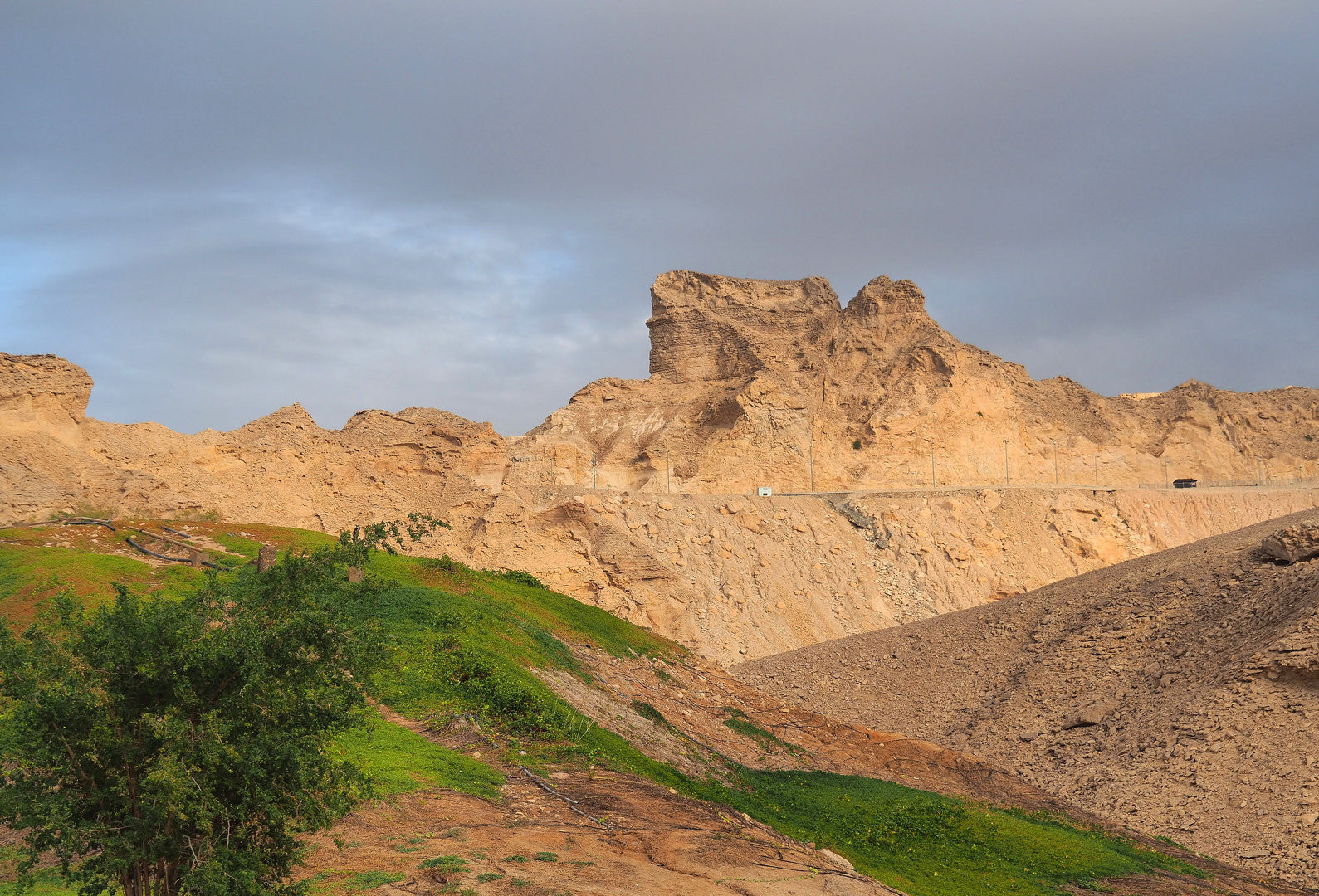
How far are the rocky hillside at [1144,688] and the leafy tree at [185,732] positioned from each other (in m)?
14.7

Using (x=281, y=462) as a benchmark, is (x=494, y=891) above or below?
below

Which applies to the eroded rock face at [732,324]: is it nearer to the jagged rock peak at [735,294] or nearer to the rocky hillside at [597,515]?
the jagged rock peak at [735,294]

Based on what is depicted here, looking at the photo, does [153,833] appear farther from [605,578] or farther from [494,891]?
[605,578]

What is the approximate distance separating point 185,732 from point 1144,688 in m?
20.7

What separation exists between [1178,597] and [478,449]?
88.4 feet

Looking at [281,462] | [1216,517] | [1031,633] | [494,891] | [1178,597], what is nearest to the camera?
[494,891]

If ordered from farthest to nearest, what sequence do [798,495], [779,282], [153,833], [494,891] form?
[779,282] < [798,495] < [494,891] < [153,833]

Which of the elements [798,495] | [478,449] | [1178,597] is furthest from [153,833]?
[798,495]

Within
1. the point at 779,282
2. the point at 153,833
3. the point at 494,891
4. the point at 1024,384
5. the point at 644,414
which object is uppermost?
the point at 779,282

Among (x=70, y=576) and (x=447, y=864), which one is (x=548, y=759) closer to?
(x=447, y=864)

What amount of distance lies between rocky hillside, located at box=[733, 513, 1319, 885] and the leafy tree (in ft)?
48.2

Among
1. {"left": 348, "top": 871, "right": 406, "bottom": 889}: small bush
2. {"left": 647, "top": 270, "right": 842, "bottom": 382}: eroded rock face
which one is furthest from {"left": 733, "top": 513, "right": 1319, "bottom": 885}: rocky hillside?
{"left": 647, "top": 270, "right": 842, "bottom": 382}: eroded rock face

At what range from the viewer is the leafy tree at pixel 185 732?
19.8 ft

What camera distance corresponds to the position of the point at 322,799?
7039 millimetres
